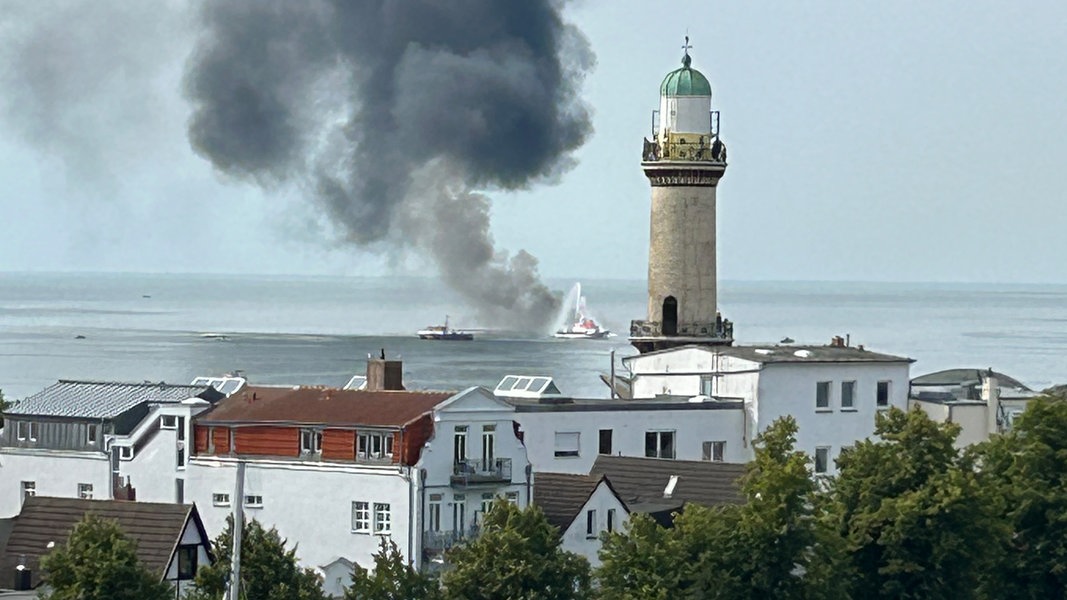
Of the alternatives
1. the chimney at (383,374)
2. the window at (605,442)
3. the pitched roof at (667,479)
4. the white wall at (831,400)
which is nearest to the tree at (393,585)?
the pitched roof at (667,479)

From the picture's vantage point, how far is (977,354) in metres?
188

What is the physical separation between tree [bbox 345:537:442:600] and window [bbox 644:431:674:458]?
2176cm

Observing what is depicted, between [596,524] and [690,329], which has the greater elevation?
[690,329]

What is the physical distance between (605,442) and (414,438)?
1325 cm

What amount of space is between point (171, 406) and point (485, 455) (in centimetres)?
739

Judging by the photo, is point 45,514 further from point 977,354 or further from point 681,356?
point 977,354

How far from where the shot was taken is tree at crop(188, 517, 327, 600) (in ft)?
144

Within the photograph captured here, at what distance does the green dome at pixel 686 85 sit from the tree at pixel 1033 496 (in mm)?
32261

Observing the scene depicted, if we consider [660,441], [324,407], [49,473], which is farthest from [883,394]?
[49,473]

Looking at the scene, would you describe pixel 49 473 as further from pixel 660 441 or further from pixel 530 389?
pixel 660 441

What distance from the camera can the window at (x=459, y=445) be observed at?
5344cm

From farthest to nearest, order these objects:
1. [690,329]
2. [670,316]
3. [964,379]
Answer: [670,316]
[690,329]
[964,379]

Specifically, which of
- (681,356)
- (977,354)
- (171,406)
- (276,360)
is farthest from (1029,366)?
(171,406)

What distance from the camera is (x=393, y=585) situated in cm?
4469
